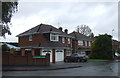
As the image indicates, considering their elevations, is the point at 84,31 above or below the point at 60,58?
above

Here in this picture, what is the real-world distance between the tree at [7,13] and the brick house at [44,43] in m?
13.5

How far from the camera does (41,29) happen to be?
3894 centimetres

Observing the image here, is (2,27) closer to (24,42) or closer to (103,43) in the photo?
(24,42)

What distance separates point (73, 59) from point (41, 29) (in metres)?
9.48

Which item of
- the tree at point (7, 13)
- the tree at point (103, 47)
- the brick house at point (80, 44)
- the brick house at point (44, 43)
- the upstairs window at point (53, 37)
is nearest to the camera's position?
the tree at point (7, 13)

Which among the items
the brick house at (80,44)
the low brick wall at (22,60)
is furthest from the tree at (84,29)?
the low brick wall at (22,60)

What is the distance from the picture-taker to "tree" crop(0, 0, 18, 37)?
19.7 m

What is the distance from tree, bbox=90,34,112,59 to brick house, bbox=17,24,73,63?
28.6 feet

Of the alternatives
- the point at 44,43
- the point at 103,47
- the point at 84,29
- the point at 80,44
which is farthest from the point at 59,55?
the point at 84,29

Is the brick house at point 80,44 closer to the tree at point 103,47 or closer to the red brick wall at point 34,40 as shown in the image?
the tree at point 103,47

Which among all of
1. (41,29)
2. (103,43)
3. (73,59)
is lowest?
(73,59)

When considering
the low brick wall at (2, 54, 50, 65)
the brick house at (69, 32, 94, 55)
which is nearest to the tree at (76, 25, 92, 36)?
the brick house at (69, 32, 94, 55)

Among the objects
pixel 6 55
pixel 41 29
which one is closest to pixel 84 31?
pixel 41 29

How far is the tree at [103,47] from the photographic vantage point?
44125 mm
